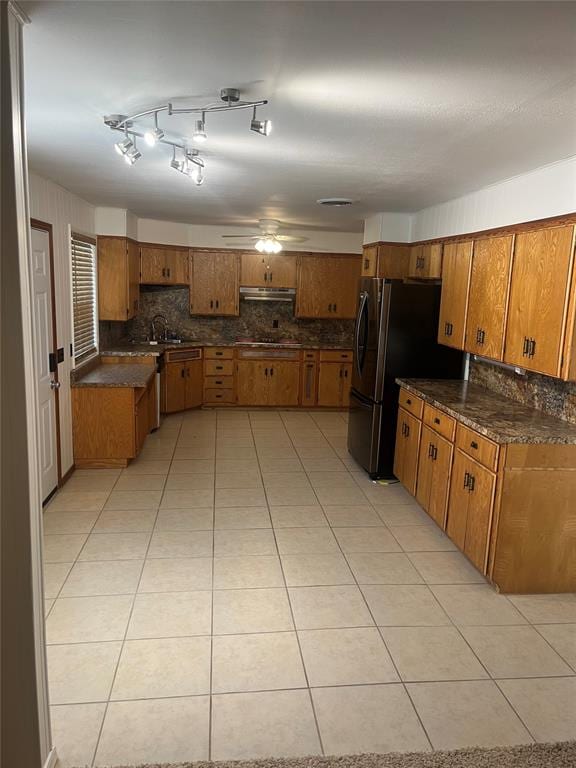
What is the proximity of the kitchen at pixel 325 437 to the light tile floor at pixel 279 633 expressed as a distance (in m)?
0.02

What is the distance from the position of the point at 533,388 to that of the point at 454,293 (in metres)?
1.04

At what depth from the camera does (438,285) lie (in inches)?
191

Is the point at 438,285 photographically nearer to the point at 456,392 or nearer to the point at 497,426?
the point at 456,392

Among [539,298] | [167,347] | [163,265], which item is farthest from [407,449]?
[163,265]

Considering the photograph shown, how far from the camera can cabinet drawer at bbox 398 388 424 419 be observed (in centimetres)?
432

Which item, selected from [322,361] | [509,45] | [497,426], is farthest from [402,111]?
[322,361]

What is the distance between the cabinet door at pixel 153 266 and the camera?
7055mm

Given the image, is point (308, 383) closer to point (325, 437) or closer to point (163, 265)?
point (325, 437)

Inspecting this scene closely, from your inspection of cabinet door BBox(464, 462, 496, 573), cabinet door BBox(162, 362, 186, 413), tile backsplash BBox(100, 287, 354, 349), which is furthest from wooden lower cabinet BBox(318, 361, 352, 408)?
cabinet door BBox(464, 462, 496, 573)

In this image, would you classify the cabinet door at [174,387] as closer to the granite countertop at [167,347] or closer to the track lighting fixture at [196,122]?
the granite countertop at [167,347]

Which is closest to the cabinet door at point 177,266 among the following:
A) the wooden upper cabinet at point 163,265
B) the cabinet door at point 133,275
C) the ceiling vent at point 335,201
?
the wooden upper cabinet at point 163,265

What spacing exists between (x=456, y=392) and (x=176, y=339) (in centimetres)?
432

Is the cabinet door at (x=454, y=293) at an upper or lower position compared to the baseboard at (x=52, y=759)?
upper

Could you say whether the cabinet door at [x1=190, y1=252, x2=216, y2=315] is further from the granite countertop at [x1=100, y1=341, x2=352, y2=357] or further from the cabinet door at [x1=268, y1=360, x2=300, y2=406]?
the cabinet door at [x1=268, y1=360, x2=300, y2=406]
